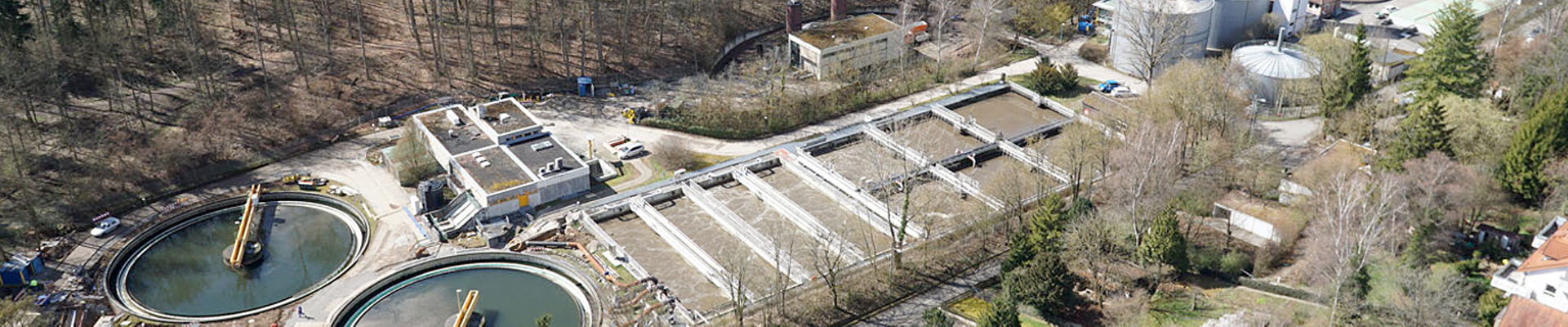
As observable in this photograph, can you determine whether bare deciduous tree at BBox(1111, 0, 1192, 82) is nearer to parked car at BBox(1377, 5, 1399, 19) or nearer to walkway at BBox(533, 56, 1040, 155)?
walkway at BBox(533, 56, 1040, 155)

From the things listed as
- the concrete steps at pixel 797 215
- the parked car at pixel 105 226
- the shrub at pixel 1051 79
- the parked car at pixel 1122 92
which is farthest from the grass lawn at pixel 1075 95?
the parked car at pixel 105 226

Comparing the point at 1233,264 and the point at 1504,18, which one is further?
the point at 1504,18

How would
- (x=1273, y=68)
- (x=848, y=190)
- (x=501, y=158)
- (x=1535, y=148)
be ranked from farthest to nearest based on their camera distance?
(x=1273, y=68) < (x=501, y=158) < (x=848, y=190) < (x=1535, y=148)

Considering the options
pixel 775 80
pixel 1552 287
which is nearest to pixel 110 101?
pixel 775 80

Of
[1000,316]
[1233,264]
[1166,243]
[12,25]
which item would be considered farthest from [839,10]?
[12,25]

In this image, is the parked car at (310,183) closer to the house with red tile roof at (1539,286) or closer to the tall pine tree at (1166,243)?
the tall pine tree at (1166,243)

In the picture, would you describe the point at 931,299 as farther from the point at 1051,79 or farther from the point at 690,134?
the point at 1051,79

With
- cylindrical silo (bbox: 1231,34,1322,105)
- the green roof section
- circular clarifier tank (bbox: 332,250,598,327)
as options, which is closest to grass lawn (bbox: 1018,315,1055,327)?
circular clarifier tank (bbox: 332,250,598,327)

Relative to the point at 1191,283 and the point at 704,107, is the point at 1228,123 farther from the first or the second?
the point at 704,107
